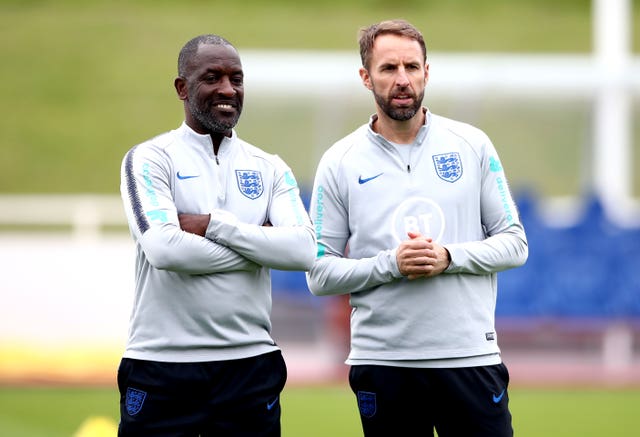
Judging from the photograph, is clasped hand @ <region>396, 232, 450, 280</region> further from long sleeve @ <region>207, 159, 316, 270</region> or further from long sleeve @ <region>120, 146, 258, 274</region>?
long sleeve @ <region>120, 146, 258, 274</region>

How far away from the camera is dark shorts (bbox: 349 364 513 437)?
4.29 meters

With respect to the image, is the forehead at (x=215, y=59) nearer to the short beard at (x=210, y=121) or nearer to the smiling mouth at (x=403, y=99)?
the short beard at (x=210, y=121)

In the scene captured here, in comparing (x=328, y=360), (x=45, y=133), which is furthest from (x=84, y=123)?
(x=328, y=360)

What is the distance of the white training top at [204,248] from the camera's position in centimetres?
417

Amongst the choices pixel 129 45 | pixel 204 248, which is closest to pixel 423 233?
pixel 204 248

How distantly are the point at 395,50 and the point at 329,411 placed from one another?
18.4ft

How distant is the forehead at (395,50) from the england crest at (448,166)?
347mm

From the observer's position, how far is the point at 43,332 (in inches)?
579

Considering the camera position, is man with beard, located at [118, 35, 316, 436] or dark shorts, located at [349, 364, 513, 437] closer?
man with beard, located at [118, 35, 316, 436]

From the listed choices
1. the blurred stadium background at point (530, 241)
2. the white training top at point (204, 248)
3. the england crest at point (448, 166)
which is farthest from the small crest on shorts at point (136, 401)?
the blurred stadium background at point (530, 241)

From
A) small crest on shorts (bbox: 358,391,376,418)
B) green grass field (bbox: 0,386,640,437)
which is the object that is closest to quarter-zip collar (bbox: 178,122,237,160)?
small crest on shorts (bbox: 358,391,376,418)

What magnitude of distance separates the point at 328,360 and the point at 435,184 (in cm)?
866

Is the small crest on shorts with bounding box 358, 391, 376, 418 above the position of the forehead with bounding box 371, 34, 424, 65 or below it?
below

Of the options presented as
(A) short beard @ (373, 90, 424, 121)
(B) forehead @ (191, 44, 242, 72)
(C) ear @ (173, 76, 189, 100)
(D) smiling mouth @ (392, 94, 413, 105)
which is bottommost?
(A) short beard @ (373, 90, 424, 121)
